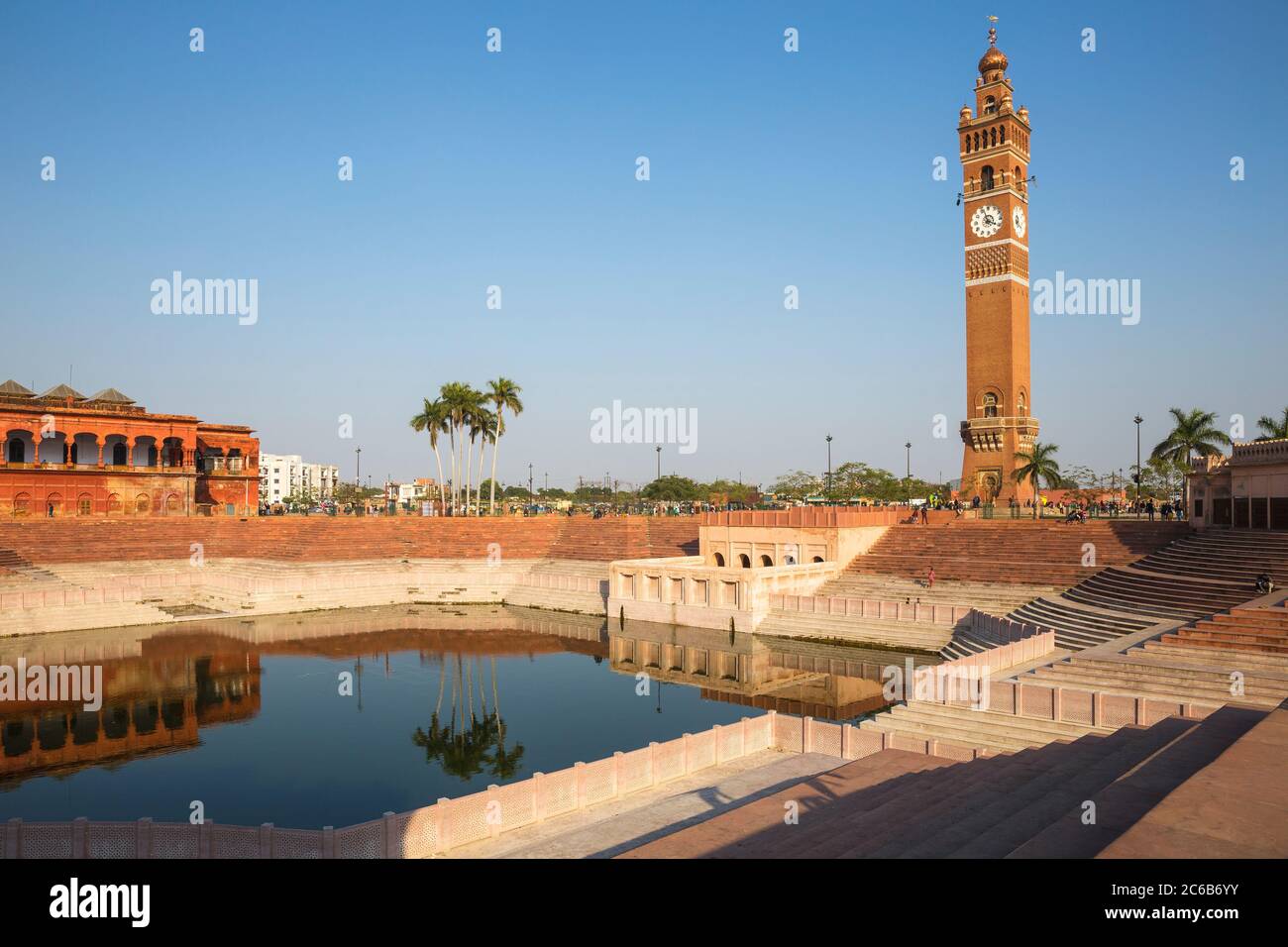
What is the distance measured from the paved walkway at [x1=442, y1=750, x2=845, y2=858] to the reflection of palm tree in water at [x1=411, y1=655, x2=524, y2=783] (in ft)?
21.5

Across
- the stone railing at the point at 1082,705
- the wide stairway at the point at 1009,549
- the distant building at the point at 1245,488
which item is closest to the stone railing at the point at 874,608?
the wide stairway at the point at 1009,549

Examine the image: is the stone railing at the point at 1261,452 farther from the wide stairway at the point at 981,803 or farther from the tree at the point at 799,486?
the tree at the point at 799,486

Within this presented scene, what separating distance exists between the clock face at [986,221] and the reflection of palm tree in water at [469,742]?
58.6 meters

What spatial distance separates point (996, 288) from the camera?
72438mm

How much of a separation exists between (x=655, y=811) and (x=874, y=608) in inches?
1016

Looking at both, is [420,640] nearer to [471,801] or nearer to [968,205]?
[471,801]

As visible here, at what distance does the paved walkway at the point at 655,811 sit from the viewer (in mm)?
16984

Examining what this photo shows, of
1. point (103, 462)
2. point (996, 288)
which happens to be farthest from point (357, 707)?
point (996, 288)

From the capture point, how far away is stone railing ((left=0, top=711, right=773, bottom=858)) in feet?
51.0

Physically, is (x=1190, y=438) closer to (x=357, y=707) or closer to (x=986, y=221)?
(x=986, y=221)
